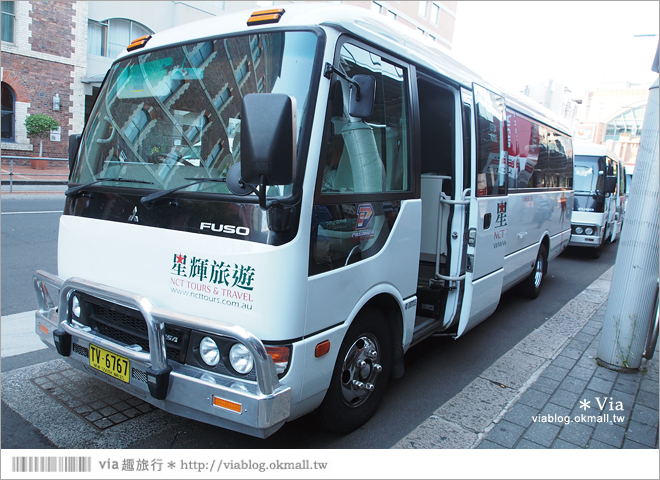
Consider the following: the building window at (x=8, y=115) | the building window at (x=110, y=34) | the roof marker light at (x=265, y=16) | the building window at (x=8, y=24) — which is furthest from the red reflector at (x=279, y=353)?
the building window at (x=110, y=34)

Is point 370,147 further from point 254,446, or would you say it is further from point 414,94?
point 254,446

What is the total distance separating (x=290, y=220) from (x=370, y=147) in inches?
36.8

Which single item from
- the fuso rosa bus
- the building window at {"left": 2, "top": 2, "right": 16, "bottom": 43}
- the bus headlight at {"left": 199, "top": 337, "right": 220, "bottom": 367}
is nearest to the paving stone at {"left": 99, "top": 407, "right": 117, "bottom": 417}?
the fuso rosa bus

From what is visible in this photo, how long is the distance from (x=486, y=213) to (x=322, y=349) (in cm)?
268

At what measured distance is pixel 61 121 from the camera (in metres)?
20.4

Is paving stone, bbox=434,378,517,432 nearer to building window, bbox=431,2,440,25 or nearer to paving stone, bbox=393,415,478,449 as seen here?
paving stone, bbox=393,415,478,449

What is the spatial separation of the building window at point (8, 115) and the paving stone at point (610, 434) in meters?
21.8

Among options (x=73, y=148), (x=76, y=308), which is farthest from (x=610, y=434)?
(x=73, y=148)

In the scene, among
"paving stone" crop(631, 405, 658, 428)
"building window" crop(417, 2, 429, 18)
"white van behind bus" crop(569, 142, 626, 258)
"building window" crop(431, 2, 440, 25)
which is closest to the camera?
"paving stone" crop(631, 405, 658, 428)

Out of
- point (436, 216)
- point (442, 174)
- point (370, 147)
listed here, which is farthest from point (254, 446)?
point (442, 174)

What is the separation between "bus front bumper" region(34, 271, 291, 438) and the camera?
2.45 metres

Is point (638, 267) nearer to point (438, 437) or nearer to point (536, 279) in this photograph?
point (438, 437)

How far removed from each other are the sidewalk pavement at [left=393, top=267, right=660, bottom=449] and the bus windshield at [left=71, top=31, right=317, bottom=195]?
Answer: 228 cm

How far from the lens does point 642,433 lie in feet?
12.1
